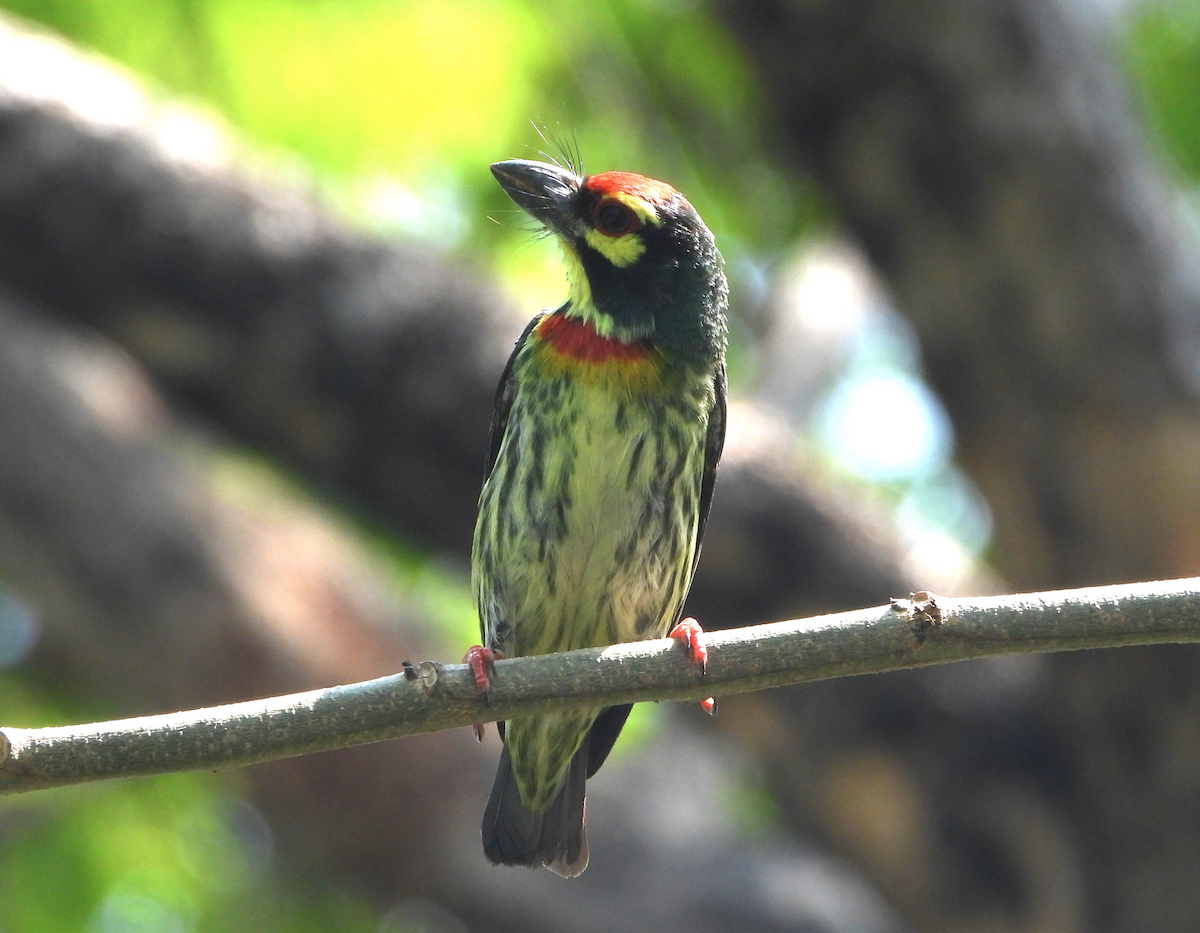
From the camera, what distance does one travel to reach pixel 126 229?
5746 millimetres

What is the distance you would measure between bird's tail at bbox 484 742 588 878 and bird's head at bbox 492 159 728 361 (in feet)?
4.06

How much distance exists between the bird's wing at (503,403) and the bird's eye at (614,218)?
0.32m

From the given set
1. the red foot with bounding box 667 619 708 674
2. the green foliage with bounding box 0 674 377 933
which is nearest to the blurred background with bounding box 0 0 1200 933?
the green foliage with bounding box 0 674 377 933

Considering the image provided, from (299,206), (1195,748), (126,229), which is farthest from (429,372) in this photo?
(1195,748)

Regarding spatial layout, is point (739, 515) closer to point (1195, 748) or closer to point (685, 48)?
point (1195, 748)

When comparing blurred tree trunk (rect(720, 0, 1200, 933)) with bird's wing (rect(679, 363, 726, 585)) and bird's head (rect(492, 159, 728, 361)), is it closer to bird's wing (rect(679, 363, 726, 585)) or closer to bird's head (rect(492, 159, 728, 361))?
bird's wing (rect(679, 363, 726, 585))

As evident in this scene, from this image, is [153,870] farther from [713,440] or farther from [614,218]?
[614,218]

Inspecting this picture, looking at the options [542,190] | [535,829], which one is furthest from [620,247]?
[535,829]

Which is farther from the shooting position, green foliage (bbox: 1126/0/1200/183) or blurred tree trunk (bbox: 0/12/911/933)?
green foliage (bbox: 1126/0/1200/183)

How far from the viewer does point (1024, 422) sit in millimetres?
5797

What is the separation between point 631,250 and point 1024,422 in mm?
2537

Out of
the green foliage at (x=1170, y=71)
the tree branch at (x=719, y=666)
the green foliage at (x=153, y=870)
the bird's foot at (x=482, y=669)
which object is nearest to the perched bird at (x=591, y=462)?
the bird's foot at (x=482, y=669)

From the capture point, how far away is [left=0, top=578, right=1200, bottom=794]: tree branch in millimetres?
2379

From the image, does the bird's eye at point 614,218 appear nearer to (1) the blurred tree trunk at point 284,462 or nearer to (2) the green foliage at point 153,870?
(1) the blurred tree trunk at point 284,462
